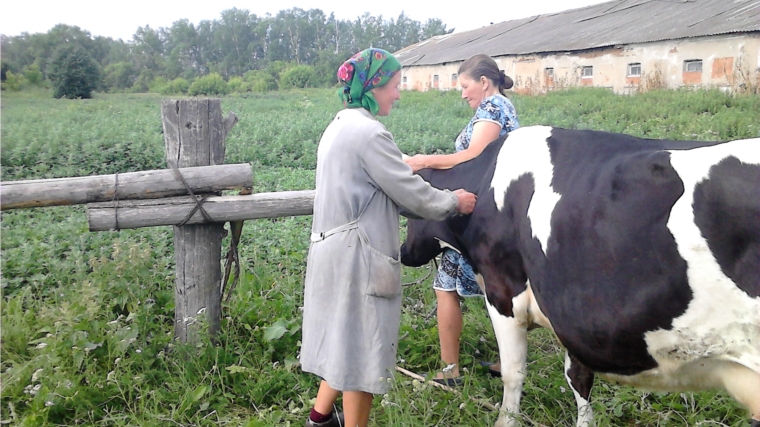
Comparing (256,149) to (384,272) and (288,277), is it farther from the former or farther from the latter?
(384,272)

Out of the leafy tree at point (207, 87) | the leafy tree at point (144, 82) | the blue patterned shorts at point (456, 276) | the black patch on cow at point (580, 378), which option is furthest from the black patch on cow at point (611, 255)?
the leafy tree at point (144, 82)

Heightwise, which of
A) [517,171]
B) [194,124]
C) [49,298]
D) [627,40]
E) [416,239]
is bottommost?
[49,298]

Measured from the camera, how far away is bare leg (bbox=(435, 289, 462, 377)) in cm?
321

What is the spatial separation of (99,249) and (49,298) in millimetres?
1015

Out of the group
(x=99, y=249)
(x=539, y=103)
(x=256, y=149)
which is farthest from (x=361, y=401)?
(x=539, y=103)

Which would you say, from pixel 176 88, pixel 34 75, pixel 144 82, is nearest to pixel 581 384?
pixel 34 75

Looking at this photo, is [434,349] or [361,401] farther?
[434,349]

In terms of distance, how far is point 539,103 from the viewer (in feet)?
49.0

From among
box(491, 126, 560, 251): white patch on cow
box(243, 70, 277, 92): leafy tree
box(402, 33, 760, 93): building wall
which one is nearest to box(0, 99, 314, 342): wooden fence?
box(491, 126, 560, 251): white patch on cow

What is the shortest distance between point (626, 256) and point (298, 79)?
4281 cm

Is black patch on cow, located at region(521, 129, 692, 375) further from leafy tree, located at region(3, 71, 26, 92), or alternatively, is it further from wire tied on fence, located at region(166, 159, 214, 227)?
leafy tree, located at region(3, 71, 26, 92)

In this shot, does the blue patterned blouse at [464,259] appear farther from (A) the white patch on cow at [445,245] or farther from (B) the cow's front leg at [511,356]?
(B) the cow's front leg at [511,356]

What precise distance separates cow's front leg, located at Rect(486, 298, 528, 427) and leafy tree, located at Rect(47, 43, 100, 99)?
28710 millimetres

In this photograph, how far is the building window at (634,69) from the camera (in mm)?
18000
